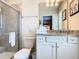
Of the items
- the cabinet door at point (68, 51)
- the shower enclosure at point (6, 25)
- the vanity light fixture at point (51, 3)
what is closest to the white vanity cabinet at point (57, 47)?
the cabinet door at point (68, 51)

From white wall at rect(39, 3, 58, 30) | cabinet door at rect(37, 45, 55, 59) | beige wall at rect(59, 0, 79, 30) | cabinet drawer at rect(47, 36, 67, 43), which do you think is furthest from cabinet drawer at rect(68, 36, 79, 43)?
white wall at rect(39, 3, 58, 30)

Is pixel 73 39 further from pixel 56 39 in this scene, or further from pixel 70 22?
pixel 70 22

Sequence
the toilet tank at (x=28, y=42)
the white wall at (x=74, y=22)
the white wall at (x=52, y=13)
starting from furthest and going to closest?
the toilet tank at (x=28, y=42) < the white wall at (x=52, y=13) < the white wall at (x=74, y=22)

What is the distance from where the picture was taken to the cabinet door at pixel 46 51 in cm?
277

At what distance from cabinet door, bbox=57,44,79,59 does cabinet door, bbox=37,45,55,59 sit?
130mm

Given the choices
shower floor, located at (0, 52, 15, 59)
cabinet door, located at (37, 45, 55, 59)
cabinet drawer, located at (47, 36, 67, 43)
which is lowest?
shower floor, located at (0, 52, 15, 59)

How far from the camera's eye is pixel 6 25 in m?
3.40

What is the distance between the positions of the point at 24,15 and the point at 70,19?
136 cm

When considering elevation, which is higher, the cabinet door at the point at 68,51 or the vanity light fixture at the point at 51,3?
the vanity light fixture at the point at 51,3

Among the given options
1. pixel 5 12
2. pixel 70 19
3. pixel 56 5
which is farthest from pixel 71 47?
pixel 5 12

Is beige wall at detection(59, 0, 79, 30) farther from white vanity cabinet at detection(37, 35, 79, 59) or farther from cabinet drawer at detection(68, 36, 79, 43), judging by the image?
white vanity cabinet at detection(37, 35, 79, 59)

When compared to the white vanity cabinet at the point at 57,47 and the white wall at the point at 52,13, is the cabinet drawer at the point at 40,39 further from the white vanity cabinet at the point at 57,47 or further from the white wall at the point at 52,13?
the white wall at the point at 52,13

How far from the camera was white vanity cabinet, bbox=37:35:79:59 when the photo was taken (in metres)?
2.73

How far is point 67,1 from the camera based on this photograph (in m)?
3.51
